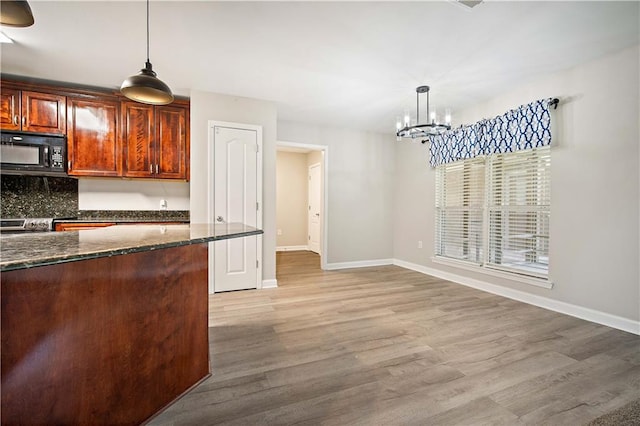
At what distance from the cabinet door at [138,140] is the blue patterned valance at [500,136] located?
418 cm

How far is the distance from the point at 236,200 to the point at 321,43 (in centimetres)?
217

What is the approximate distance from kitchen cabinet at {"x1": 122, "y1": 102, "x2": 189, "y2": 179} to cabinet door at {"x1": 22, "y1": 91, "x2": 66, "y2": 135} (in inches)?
25.3

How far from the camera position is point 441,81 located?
11.3 ft

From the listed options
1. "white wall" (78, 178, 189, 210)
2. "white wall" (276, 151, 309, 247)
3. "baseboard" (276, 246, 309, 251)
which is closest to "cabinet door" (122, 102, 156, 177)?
"white wall" (78, 178, 189, 210)

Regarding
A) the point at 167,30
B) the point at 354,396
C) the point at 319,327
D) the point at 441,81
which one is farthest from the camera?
the point at 441,81

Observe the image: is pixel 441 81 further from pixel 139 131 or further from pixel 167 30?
pixel 139 131

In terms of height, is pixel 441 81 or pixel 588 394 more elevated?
pixel 441 81

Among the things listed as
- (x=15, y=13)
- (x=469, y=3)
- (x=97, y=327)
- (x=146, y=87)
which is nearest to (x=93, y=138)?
(x=146, y=87)

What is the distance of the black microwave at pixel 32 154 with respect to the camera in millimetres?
3203

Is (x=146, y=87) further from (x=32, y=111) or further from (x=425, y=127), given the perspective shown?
(x=425, y=127)

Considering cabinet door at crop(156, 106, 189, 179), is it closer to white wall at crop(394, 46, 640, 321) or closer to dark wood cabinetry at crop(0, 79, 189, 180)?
dark wood cabinetry at crop(0, 79, 189, 180)

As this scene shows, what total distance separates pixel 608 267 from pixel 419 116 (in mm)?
2938

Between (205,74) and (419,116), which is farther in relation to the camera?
(419,116)

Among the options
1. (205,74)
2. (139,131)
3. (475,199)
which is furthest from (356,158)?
(139,131)
